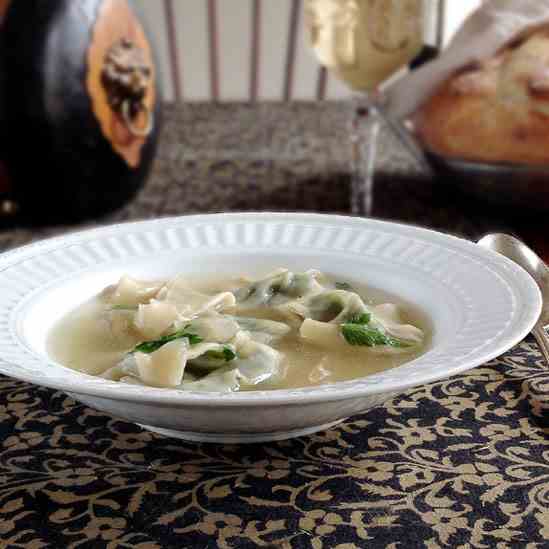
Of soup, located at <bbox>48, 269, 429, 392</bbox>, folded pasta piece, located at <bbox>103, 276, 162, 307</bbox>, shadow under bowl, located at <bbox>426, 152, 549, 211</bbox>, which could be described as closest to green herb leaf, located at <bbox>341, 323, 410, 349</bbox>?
soup, located at <bbox>48, 269, 429, 392</bbox>

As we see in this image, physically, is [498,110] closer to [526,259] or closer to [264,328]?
[526,259]

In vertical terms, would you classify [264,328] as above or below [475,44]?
below

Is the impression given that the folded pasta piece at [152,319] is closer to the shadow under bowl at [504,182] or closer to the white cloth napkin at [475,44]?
the shadow under bowl at [504,182]

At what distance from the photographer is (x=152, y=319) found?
90 cm

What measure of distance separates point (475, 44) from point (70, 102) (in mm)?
751

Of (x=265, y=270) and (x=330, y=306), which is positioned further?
(x=265, y=270)

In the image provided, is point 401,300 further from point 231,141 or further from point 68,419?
point 231,141

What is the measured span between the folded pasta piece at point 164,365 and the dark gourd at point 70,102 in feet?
3.37

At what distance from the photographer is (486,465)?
0.77 m

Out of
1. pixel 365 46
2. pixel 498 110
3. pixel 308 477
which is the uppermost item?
pixel 365 46

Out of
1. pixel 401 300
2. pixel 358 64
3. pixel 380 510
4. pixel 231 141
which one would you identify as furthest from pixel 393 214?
pixel 380 510

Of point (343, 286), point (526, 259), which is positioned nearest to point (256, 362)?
point (343, 286)

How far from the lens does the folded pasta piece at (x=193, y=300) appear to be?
93 centimetres

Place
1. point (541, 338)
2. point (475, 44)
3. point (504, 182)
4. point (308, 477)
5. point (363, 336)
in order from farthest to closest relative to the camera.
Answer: point (475, 44)
point (504, 182)
point (541, 338)
point (363, 336)
point (308, 477)
